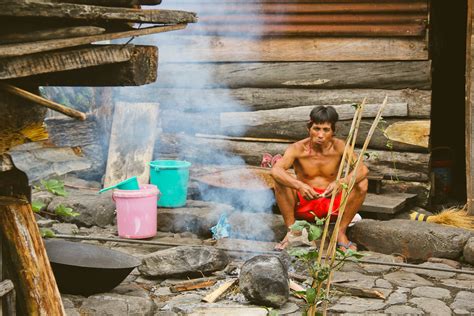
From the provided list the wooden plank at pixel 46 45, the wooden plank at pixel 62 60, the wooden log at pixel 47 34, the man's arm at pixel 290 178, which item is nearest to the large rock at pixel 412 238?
the man's arm at pixel 290 178

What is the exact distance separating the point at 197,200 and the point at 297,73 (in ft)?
7.14

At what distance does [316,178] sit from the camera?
8125 millimetres

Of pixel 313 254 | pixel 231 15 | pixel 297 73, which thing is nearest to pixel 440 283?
pixel 313 254

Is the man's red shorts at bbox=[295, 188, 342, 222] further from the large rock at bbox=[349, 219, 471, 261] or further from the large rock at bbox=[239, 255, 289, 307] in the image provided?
the large rock at bbox=[239, 255, 289, 307]

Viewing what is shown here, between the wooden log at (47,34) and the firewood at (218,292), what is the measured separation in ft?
10.7

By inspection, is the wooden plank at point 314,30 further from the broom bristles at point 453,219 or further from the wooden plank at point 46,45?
the wooden plank at point 46,45

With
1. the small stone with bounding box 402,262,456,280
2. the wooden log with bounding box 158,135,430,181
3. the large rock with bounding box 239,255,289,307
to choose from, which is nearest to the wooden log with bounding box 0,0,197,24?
the large rock with bounding box 239,255,289,307

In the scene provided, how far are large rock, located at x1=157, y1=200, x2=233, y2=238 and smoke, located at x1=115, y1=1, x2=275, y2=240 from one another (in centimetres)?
62

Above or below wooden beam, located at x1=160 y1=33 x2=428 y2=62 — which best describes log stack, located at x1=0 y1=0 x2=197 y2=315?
below

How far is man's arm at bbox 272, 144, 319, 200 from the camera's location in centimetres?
768

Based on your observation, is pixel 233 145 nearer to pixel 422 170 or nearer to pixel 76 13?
pixel 422 170

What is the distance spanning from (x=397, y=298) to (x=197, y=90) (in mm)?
4771

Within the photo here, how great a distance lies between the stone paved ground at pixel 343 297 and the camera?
18.7ft

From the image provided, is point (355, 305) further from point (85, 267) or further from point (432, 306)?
point (85, 267)
